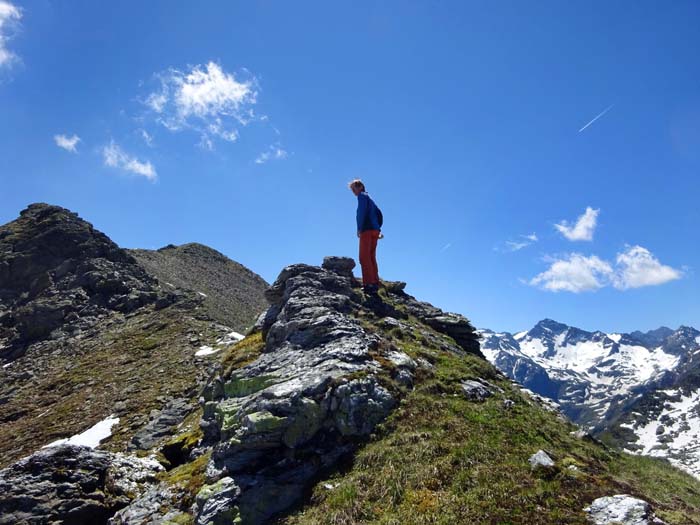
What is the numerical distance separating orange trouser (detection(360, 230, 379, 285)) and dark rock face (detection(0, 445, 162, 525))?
1275 cm

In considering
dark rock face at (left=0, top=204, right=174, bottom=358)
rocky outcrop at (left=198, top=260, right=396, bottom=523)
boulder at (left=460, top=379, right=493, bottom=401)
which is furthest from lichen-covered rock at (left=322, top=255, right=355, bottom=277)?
dark rock face at (left=0, top=204, right=174, bottom=358)

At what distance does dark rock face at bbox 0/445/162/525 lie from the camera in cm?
1277

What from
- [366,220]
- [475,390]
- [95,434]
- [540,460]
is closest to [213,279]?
[95,434]

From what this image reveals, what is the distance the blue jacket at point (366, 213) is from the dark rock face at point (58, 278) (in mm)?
35317

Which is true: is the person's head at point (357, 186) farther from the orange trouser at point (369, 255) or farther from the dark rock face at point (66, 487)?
the dark rock face at point (66, 487)

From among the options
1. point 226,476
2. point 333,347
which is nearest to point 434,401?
point 333,347

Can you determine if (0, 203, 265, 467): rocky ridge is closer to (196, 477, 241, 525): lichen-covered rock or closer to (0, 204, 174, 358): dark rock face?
(0, 204, 174, 358): dark rock face

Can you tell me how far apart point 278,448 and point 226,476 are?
1491 mm

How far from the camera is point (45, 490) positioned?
1325 cm

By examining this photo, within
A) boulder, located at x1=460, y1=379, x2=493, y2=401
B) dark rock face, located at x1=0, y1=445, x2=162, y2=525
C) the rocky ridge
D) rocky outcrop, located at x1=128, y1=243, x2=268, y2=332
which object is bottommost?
dark rock face, located at x1=0, y1=445, x2=162, y2=525

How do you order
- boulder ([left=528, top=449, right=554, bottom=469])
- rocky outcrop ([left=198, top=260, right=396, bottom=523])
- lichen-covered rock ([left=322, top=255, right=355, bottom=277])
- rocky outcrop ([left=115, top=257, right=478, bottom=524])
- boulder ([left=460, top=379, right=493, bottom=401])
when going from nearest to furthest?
boulder ([left=528, top=449, right=554, bottom=469])
rocky outcrop ([left=115, top=257, right=478, bottom=524])
rocky outcrop ([left=198, top=260, right=396, bottom=523])
boulder ([left=460, top=379, right=493, bottom=401])
lichen-covered rock ([left=322, top=255, right=355, bottom=277])

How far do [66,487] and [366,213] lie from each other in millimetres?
14979

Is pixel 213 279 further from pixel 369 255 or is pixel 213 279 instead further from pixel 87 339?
pixel 369 255

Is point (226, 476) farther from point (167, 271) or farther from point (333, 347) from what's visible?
point (167, 271)
